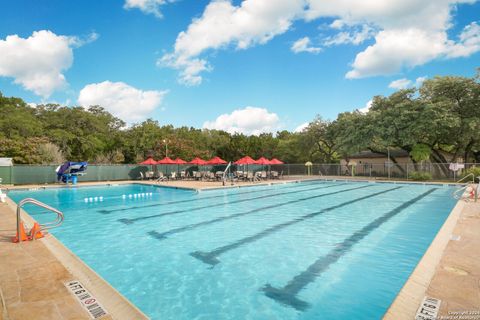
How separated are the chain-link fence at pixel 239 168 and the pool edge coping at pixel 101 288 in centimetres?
2039

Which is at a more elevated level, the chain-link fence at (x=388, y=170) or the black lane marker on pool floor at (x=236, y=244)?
the chain-link fence at (x=388, y=170)

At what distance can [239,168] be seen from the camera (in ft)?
108

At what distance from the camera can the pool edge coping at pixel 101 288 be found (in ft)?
9.67

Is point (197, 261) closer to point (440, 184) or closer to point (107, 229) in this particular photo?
point (107, 229)

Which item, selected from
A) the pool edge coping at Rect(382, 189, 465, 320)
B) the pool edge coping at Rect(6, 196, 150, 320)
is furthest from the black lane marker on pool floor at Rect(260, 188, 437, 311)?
the pool edge coping at Rect(6, 196, 150, 320)

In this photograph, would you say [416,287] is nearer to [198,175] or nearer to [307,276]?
[307,276]

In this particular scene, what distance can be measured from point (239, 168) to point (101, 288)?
2941cm

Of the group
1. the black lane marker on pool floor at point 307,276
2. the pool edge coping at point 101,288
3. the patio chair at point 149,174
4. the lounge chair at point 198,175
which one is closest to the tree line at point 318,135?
the patio chair at point 149,174

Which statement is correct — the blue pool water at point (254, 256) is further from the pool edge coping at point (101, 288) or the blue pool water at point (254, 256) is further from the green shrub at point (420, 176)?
the green shrub at point (420, 176)

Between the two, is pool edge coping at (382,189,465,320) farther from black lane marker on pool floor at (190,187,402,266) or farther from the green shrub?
the green shrub

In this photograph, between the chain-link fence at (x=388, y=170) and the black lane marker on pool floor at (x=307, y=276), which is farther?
the chain-link fence at (x=388, y=170)

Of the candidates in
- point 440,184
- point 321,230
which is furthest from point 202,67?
point 440,184

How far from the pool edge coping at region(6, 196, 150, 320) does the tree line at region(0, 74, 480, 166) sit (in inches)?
987

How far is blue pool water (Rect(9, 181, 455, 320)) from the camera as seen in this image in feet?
12.9
